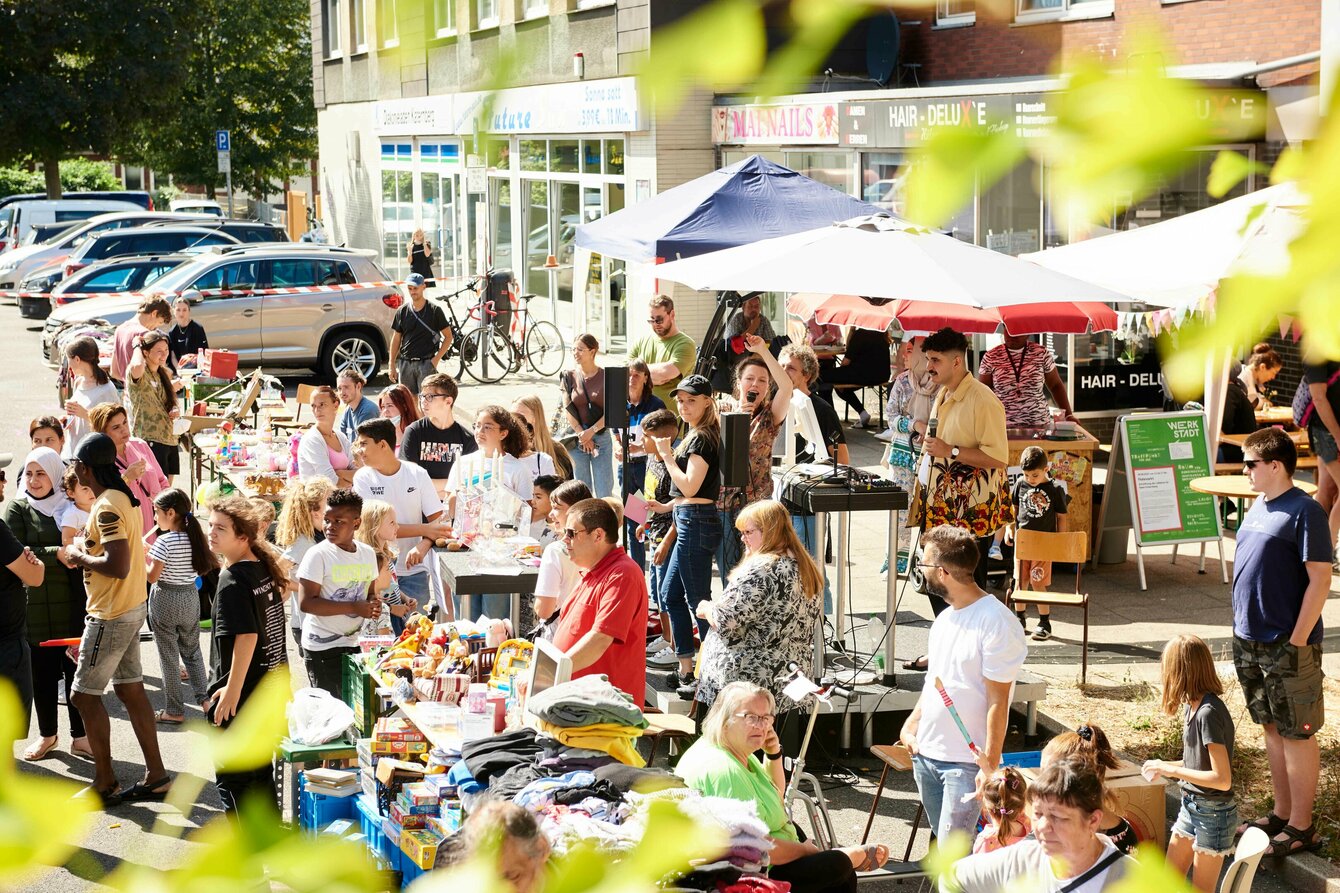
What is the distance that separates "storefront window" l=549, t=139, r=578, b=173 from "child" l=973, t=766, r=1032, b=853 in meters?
19.6

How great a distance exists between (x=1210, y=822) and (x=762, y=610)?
83.2 inches

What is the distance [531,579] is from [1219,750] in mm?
3374

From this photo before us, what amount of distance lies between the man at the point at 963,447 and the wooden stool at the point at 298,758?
362 cm

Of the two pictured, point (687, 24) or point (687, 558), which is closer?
point (687, 24)

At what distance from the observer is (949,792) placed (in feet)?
20.0

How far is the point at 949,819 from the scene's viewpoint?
603 centimetres

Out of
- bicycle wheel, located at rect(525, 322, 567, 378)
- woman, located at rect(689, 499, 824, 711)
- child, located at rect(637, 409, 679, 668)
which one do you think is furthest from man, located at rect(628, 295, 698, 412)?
bicycle wheel, located at rect(525, 322, 567, 378)

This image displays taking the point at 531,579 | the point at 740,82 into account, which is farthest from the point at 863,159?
the point at 740,82

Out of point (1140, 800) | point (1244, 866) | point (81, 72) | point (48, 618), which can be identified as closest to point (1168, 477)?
point (1140, 800)

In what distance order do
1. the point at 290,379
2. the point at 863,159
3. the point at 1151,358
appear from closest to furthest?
the point at 1151,358, the point at 863,159, the point at 290,379

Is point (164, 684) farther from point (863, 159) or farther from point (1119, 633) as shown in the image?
point (863, 159)

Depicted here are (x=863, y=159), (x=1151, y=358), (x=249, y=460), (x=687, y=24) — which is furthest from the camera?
(x=863, y=159)

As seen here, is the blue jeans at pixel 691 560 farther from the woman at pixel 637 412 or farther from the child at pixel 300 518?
the child at pixel 300 518

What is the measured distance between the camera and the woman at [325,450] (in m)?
10.2
